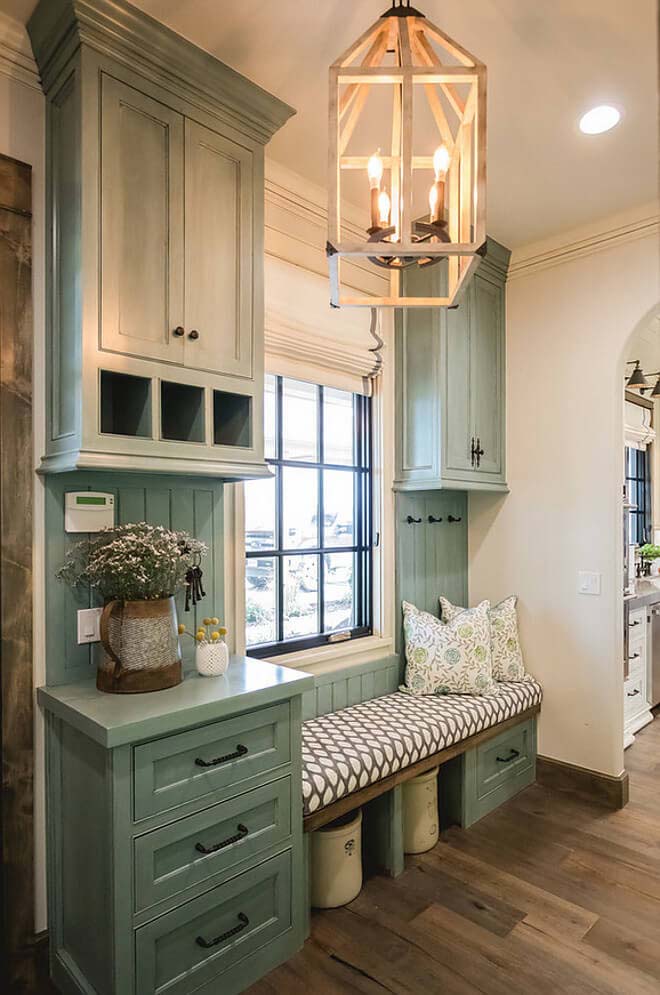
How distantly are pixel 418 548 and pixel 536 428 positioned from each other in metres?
0.95

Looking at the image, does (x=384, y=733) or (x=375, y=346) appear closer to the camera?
(x=384, y=733)

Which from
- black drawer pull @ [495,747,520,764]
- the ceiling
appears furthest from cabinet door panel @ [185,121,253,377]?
black drawer pull @ [495,747,520,764]

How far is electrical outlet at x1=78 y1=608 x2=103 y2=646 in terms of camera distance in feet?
6.27

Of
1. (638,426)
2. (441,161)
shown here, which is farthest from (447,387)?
(638,426)

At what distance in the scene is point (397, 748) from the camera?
2.34 m

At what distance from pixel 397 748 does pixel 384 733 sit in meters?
0.10

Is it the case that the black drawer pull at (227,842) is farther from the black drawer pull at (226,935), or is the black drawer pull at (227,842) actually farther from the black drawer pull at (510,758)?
the black drawer pull at (510,758)

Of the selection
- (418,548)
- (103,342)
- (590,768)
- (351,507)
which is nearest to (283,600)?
(351,507)

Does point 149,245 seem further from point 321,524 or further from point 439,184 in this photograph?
point 321,524

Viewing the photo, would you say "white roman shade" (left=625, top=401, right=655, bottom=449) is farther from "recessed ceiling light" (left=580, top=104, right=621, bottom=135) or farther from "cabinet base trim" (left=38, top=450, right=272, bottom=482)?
"cabinet base trim" (left=38, top=450, right=272, bottom=482)

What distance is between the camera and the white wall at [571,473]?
304 cm

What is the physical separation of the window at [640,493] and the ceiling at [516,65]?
3.55 meters

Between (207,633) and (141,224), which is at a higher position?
(141,224)

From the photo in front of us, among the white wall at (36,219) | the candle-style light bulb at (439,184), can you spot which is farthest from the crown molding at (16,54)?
the candle-style light bulb at (439,184)
